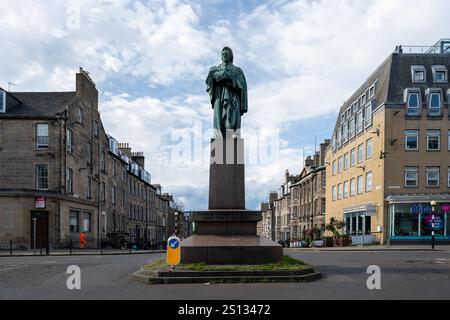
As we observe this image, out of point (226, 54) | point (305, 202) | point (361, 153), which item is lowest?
point (305, 202)

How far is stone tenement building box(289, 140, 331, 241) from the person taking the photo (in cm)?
5891

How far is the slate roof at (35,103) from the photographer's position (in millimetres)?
32688

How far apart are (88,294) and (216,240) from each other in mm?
4375

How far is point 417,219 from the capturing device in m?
35.2

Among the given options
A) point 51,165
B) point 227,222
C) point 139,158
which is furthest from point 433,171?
point 139,158

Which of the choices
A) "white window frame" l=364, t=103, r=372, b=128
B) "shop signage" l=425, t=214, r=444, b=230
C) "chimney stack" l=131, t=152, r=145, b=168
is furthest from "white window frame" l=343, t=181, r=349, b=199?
"chimney stack" l=131, t=152, r=145, b=168

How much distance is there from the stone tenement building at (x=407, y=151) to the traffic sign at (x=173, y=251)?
2908 cm

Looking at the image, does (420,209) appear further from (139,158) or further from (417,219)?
(139,158)

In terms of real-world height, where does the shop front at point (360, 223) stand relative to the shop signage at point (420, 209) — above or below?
below

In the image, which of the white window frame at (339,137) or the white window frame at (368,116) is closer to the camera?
the white window frame at (368,116)

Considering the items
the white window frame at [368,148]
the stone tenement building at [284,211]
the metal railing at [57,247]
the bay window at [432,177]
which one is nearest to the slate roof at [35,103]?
the metal railing at [57,247]

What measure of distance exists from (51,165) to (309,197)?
136ft

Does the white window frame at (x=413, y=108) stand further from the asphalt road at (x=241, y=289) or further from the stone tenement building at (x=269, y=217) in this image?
the stone tenement building at (x=269, y=217)

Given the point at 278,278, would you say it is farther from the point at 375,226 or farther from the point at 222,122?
the point at 375,226
